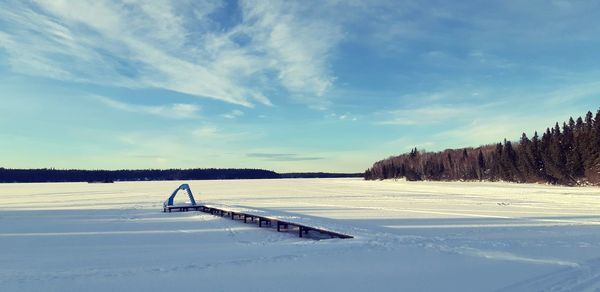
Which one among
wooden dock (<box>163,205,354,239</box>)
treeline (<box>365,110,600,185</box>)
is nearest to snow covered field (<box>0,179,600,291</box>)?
wooden dock (<box>163,205,354,239</box>)

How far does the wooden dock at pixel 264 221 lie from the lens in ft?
48.7

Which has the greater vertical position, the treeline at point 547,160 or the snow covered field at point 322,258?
the treeline at point 547,160

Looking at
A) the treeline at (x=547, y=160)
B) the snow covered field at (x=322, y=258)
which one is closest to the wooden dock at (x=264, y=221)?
the snow covered field at (x=322, y=258)

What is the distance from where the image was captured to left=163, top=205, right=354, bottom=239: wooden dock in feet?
48.7

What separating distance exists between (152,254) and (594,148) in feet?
176

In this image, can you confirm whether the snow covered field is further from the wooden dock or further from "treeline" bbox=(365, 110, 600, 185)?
"treeline" bbox=(365, 110, 600, 185)

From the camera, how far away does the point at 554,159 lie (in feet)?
185

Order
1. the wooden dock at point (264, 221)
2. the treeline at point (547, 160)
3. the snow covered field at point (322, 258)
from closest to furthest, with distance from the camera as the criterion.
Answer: the snow covered field at point (322, 258), the wooden dock at point (264, 221), the treeline at point (547, 160)

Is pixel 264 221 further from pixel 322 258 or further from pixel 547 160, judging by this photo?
pixel 547 160

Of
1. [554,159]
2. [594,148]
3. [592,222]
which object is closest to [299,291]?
[592,222]

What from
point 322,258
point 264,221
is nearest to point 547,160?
point 264,221

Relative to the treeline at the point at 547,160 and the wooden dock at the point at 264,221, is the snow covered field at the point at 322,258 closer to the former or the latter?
the wooden dock at the point at 264,221

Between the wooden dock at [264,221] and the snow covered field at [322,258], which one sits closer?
the snow covered field at [322,258]

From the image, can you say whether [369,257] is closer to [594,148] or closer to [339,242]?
[339,242]
